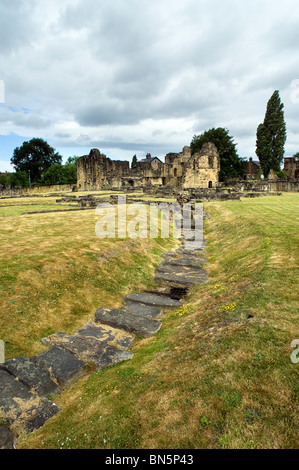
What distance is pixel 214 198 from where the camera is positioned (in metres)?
29.3

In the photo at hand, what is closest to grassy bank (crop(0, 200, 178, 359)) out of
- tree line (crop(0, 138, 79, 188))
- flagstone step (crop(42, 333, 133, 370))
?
flagstone step (crop(42, 333, 133, 370))

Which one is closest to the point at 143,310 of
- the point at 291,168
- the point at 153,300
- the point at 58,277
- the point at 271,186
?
the point at 153,300

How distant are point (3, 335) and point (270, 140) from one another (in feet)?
187

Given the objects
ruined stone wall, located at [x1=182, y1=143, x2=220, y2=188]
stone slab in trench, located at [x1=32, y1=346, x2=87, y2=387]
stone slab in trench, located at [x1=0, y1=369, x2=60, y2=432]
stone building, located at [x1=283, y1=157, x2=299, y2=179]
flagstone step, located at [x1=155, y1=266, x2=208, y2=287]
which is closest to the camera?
stone slab in trench, located at [x1=0, y1=369, x2=60, y2=432]

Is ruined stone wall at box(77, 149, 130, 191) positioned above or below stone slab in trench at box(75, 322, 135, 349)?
above

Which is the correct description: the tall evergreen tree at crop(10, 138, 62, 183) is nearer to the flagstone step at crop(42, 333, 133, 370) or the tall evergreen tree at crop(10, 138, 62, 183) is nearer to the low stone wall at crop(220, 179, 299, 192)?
the low stone wall at crop(220, 179, 299, 192)

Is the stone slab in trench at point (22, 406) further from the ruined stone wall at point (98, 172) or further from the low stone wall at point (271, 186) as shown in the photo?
the ruined stone wall at point (98, 172)

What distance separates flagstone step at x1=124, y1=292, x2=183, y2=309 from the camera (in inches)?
294

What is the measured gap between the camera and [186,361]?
4.36 meters

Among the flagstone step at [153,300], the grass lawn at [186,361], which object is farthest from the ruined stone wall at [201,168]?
the flagstone step at [153,300]

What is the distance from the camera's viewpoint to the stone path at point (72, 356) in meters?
3.97

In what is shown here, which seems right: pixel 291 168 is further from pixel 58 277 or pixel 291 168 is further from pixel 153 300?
pixel 58 277

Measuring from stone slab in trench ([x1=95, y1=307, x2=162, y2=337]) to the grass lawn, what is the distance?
0.21m
